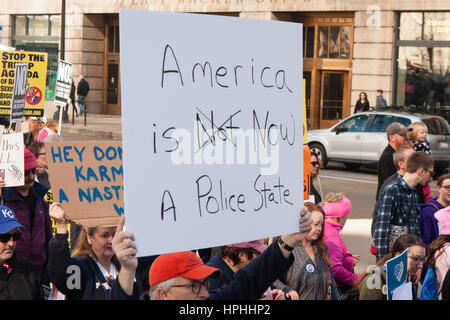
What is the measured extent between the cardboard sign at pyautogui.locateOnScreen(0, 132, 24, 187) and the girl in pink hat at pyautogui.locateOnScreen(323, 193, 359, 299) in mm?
2371

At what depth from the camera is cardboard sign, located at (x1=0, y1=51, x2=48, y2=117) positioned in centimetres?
1111

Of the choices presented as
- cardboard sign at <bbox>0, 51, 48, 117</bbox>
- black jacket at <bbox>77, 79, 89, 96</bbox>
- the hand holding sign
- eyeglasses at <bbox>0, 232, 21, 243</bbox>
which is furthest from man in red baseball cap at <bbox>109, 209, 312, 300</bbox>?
black jacket at <bbox>77, 79, 89, 96</bbox>

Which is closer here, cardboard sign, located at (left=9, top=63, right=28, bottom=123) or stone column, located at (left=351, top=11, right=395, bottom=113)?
cardboard sign, located at (left=9, top=63, right=28, bottom=123)

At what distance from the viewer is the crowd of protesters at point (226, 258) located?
3756 millimetres

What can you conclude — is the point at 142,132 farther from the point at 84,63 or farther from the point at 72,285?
the point at 84,63

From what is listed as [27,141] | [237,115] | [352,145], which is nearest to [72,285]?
[237,115]

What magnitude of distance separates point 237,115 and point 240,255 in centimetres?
135

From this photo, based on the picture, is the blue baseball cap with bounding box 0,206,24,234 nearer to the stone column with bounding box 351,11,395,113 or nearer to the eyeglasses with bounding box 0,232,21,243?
the eyeglasses with bounding box 0,232,21,243

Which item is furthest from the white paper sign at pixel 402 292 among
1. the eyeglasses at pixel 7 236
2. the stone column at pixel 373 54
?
the stone column at pixel 373 54

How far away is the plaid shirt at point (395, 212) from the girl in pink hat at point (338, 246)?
264 millimetres

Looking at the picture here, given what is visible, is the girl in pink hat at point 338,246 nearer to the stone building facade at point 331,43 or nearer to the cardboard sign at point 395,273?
the cardboard sign at point 395,273

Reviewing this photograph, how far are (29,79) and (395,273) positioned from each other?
8.70 meters

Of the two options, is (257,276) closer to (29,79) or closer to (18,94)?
(18,94)

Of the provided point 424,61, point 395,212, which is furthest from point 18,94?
point 424,61
